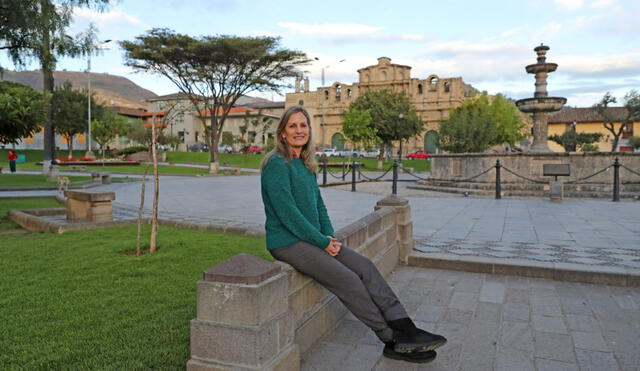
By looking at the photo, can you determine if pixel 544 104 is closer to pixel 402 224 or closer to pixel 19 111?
pixel 402 224

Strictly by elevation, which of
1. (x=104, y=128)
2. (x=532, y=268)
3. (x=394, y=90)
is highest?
(x=394, y=90)

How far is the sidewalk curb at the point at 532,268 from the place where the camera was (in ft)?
16.0

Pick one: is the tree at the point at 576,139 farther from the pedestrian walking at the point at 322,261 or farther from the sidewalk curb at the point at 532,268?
the pedestrian walking at the point at 322,261

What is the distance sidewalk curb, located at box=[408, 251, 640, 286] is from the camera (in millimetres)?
4879

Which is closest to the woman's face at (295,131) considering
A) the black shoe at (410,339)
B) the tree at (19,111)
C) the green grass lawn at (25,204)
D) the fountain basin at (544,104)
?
the black shoe at (410,339)

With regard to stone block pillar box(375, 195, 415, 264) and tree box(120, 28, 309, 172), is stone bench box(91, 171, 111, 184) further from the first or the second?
stone block pillar box(375, 195, 415, 264)

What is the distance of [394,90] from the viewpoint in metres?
63.7

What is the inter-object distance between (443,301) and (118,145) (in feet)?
230

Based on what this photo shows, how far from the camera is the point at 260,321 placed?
2.40 meters

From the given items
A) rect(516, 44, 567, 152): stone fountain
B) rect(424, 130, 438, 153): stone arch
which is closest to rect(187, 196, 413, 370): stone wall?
rect(516, 44, 567, 152): stone fountain

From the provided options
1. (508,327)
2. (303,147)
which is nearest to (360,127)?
(508,327)

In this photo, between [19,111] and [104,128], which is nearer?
[19,111]

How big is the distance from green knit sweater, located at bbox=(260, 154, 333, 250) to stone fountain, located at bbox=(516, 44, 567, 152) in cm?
1768

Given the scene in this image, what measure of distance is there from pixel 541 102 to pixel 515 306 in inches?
650
